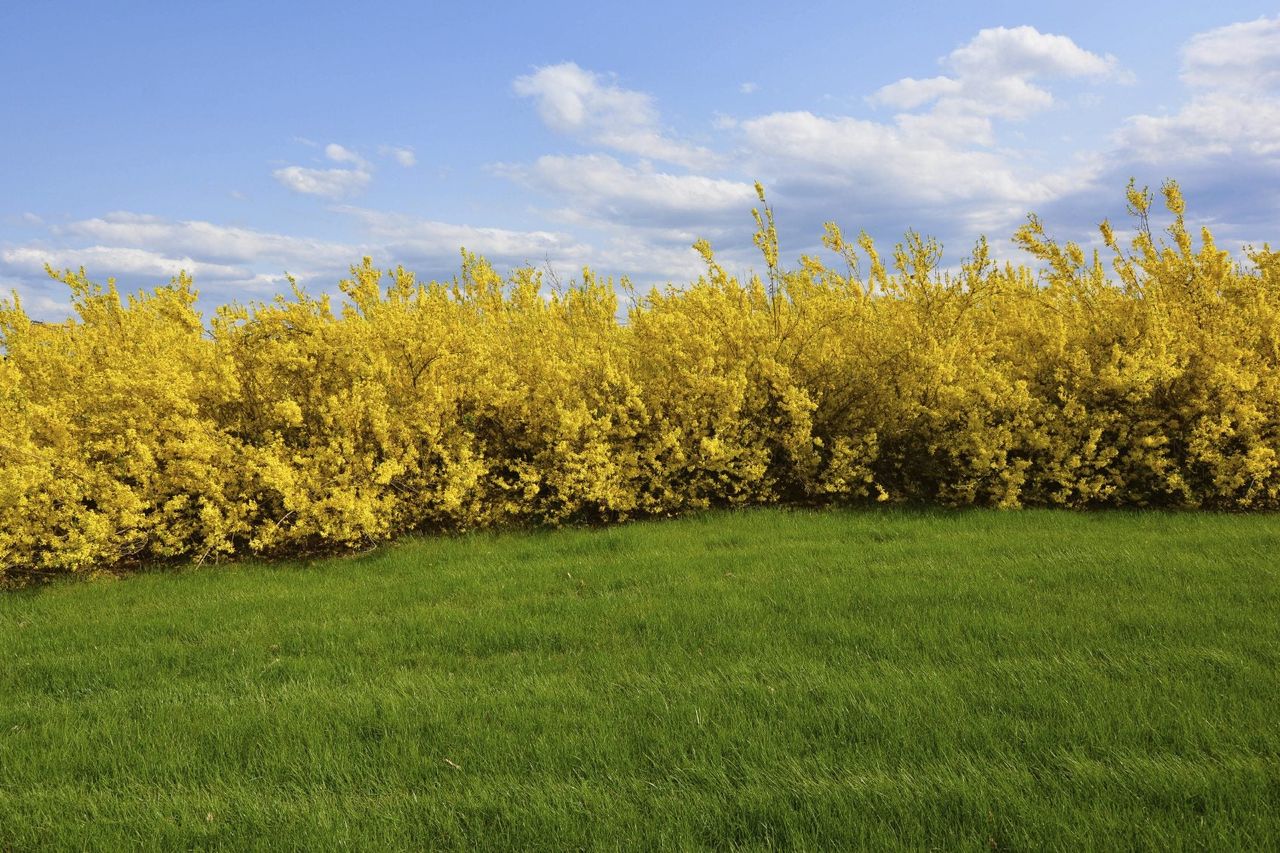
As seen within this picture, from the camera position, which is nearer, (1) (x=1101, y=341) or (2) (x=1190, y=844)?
(2) (x=1190, y=844)

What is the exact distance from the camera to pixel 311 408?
6566 millimetres

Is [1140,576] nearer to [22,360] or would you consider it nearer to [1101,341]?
[1101,341]

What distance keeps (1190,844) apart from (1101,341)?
6162 millimetres

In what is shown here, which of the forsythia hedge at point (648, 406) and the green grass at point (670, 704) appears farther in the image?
the forsythia hedge at point (648, 406)

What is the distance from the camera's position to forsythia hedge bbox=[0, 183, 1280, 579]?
6.09 m

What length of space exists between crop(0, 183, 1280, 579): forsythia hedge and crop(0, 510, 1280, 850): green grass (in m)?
0.94

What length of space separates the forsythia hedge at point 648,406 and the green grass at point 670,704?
938mm

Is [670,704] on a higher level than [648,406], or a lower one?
lower

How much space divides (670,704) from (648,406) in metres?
4.06

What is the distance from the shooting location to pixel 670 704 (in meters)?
3.37

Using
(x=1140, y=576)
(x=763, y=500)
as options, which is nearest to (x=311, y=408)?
(x=763, y=500)

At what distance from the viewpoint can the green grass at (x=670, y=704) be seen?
2625mm

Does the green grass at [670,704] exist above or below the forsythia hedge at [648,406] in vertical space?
below

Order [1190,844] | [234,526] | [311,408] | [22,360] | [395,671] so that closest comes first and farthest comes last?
1. [1190,844]
2. [395,671]
3. [234,526]
4. [311,408]
5. [22,360]
